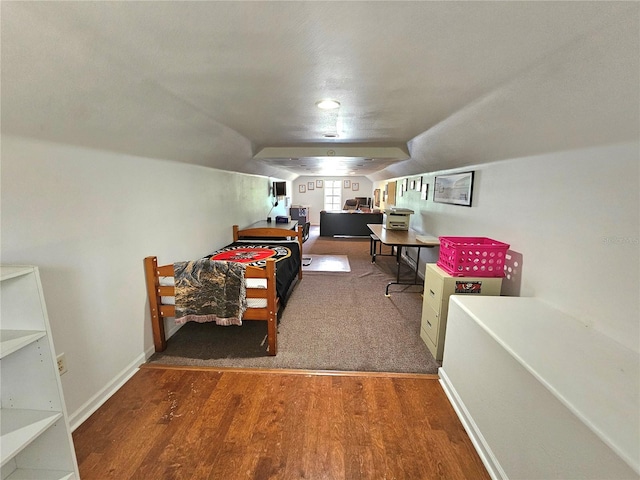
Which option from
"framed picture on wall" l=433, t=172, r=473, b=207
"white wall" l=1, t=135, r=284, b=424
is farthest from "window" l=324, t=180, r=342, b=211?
"white wall" l=1, t=135, r=284, b=424

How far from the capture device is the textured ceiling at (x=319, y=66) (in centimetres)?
93

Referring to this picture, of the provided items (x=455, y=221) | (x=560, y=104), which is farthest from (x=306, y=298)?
(x=560, y=104)

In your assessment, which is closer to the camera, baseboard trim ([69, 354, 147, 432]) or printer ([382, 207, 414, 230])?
baseboard trim ([69, 354, 147, 432])

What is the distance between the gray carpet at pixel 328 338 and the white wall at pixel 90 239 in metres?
0.46

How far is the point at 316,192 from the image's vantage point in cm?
1018

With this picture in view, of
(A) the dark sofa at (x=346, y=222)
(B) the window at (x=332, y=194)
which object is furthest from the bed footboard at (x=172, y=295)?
(B) the window at (x=332, y=194)

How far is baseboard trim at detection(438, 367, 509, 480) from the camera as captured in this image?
132 centimetres

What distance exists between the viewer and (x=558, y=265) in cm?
172

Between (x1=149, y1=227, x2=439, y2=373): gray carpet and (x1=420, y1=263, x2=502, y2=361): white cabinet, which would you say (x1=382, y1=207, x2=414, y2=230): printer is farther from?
(x1=420, y1=263, x2=502, y2=361): white cabinet

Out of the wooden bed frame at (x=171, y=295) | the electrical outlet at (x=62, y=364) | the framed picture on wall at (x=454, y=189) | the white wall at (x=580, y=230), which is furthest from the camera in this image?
the framed picture on wall at (x=454, y=189)

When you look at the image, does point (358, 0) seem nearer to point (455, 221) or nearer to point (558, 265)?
point (558, 265)

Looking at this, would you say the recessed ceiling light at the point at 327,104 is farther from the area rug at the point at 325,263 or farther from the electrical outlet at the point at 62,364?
the area rug at the point at 325,263

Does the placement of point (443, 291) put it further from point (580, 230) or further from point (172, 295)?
point (172, 295)

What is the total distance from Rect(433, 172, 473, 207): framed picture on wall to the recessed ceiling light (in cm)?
173
